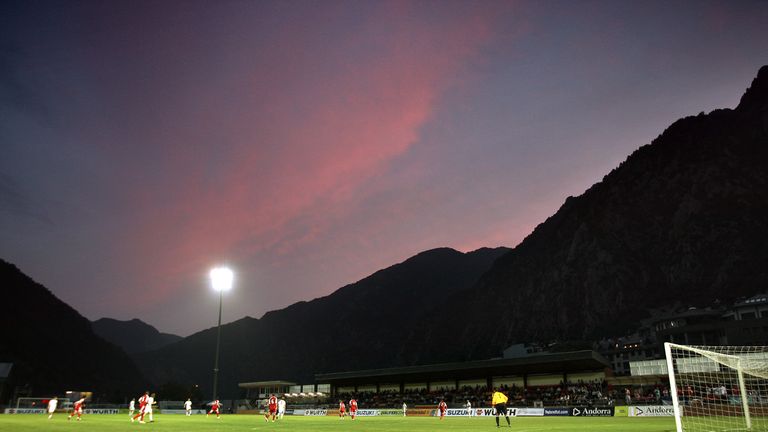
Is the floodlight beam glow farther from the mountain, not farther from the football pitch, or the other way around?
the mountain

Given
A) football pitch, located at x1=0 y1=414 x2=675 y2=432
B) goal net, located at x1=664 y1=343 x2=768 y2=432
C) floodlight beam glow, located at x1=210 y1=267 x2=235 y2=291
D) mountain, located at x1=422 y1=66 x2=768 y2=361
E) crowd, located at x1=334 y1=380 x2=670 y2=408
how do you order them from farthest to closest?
mountain, located at x1=422 y1=66 x2=768 y2=361 → floodlight beam glow, located at x1=210 y1=267 x2=235 y2=291 → crowd, located at x1=334 y1=380 x2=670 y2=408 → football pitch, located at x1=0 y1=414 x2=675 y2=432 → goal net, located at x1=664 y1=343 x2=768 y2=432

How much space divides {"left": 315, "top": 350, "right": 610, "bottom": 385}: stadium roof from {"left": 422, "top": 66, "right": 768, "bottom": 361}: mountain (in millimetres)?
103301

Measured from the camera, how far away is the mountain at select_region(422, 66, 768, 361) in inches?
6073

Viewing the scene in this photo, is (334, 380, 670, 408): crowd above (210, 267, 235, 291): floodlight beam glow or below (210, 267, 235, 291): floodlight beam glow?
below

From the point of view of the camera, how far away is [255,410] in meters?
79.1

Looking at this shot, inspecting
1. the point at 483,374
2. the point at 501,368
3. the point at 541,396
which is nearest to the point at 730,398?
the point at 541,396

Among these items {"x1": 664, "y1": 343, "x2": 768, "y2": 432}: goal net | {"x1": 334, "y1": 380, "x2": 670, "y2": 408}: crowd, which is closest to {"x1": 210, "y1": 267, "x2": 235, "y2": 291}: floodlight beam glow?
{"x1": 334, "y1": 380, "x2": 670, "y2": 408}: crowd

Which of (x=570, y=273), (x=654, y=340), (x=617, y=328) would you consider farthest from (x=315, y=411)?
(x=570, y=273)

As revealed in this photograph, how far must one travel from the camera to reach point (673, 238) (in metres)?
173

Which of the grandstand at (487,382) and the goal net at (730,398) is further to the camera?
the grandstand at (487,382)

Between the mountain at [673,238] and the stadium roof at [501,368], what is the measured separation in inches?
4067

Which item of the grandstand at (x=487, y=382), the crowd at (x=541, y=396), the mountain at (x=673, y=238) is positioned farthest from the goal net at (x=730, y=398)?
the mountain at (x=673, y=238)

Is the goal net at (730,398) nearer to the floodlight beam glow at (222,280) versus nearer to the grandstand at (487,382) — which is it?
the grandstand at (487,382)

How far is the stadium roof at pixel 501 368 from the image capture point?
57375 millimetres
